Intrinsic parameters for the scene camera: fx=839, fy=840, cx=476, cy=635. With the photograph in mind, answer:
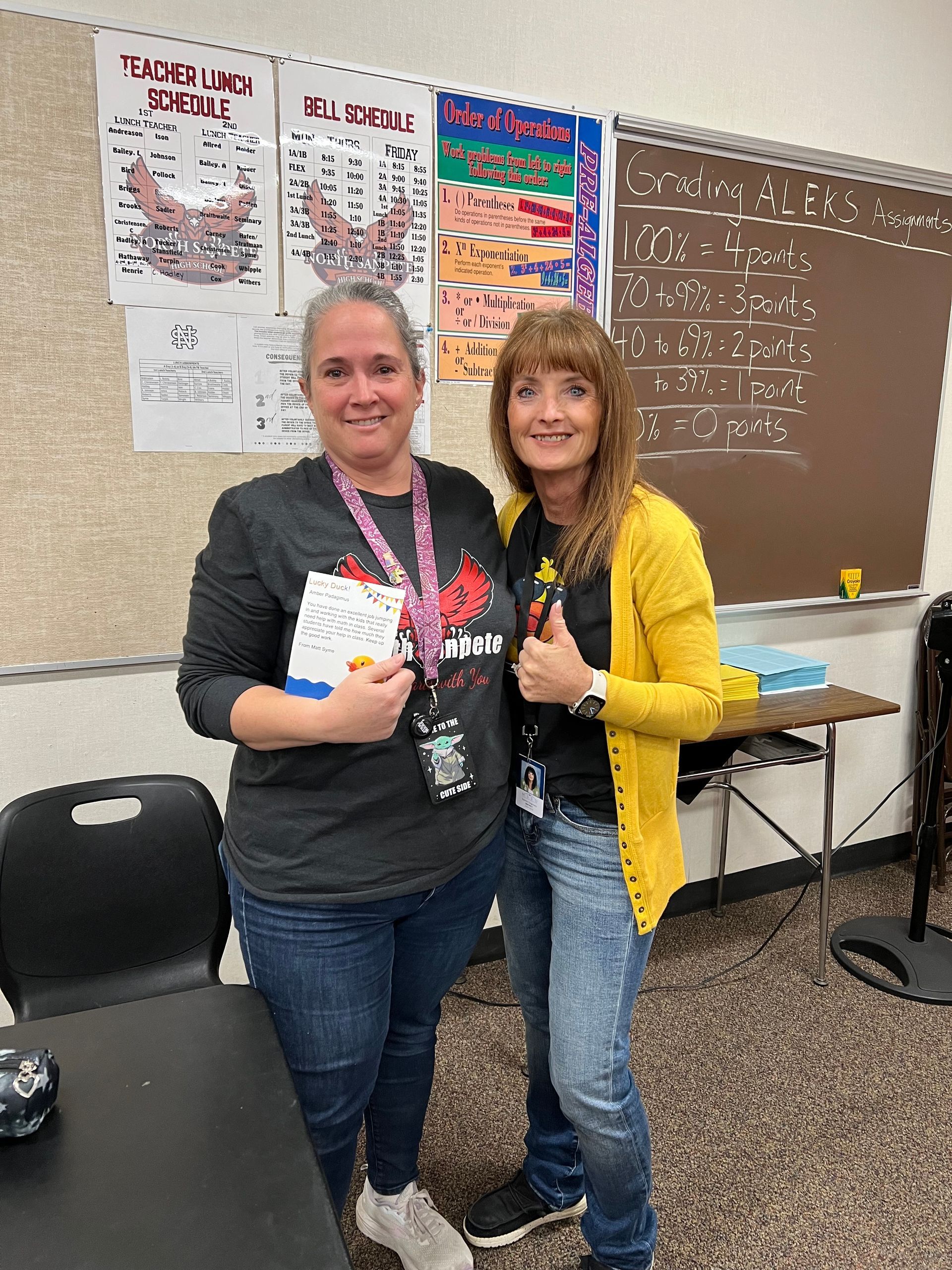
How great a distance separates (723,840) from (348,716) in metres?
2.09

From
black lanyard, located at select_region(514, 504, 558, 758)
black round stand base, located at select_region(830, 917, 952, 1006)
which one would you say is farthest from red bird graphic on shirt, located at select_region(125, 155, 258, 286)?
black round stand base, located at select_region(830, 917, 952, 1006)

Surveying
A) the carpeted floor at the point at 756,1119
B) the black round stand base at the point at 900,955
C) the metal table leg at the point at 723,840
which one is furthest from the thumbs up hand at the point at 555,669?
the black round stand base at the point at 900,955

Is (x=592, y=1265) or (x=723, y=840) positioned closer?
(x=592, y=1265)

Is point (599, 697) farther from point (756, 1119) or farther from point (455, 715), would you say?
point (756, 1119)

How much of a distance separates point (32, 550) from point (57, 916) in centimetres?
81

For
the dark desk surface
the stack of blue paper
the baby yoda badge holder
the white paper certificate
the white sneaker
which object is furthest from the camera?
the stack of blue paper

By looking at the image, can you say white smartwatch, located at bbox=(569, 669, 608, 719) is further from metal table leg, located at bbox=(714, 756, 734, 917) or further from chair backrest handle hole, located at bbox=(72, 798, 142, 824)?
metal table leg, located at bbox=(714, 756, 734, 917)

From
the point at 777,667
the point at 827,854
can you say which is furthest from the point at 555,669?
the point at 827,854

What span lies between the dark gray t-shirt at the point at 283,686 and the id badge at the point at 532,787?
109 millimetres

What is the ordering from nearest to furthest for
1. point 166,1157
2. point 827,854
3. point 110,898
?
point 166,1157 → point 110,898 → point 827,854

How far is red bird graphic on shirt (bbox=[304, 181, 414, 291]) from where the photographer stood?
194cm

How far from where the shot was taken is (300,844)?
45.6 inches

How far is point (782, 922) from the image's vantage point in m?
2.80

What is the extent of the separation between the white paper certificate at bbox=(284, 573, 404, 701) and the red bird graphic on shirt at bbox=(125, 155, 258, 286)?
1.11m
